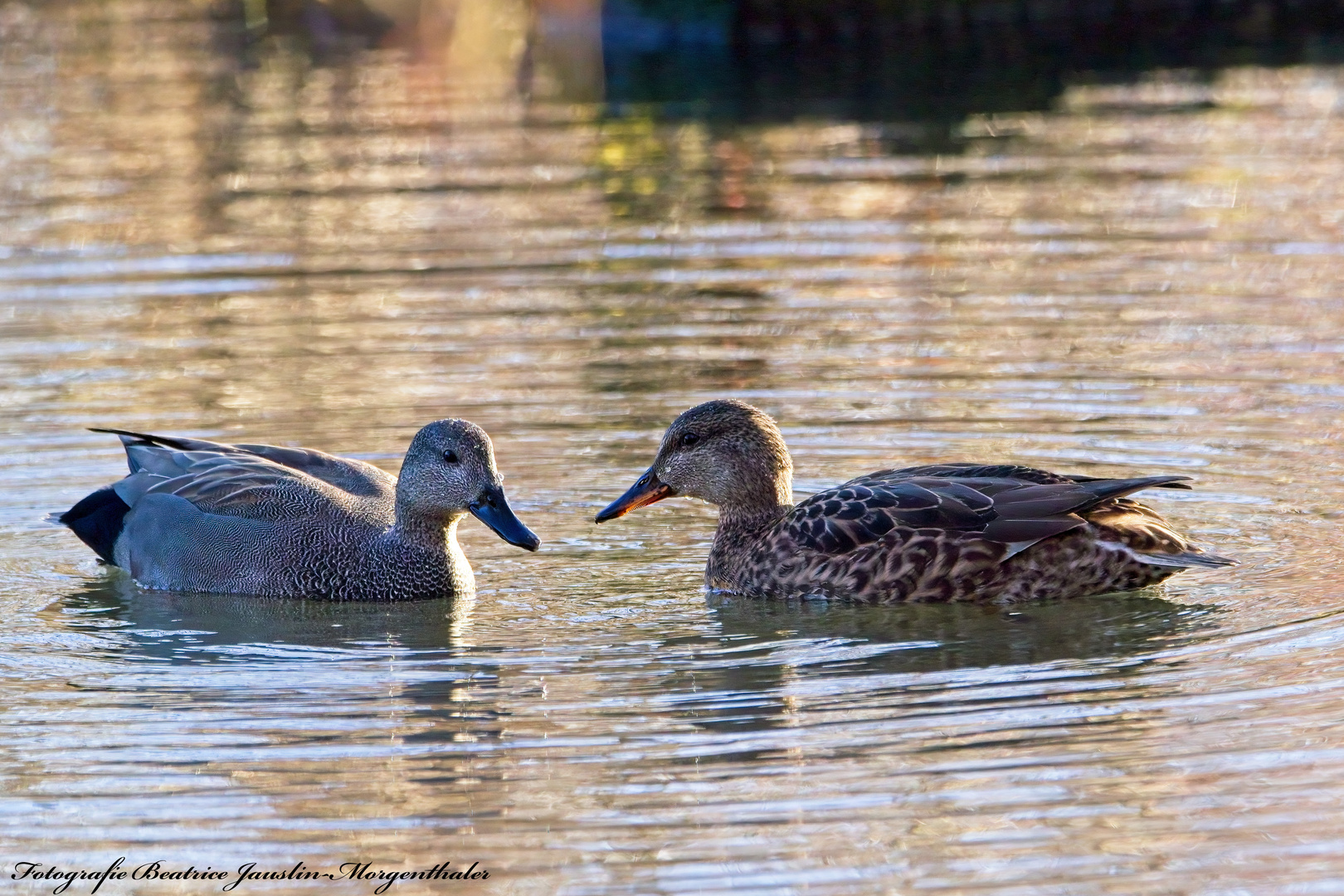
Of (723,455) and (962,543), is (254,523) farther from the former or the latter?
(962,543)

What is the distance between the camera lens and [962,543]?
911 cm

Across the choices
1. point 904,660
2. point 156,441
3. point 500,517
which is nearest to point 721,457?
point 500,517

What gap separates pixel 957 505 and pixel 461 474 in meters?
2.21

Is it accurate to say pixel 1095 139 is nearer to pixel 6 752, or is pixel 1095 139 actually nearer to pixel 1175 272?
pixel 1175 272

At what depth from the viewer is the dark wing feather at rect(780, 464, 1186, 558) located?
29.6 ft

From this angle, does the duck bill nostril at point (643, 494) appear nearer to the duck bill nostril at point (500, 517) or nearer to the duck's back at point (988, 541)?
the duck bill nostril at point (500, 517)

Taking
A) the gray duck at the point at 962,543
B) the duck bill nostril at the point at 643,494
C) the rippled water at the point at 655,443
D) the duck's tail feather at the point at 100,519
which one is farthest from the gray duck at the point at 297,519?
the gray duck at the point at 962,543

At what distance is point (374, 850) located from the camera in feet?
21.7

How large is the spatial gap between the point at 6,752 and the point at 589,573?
2954 millimetres

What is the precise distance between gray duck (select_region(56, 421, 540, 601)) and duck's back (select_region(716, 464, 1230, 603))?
144cm

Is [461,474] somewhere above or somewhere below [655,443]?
above

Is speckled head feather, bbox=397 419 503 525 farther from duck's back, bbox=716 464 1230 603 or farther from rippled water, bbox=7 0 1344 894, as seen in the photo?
duck's back, bbox=716 464 1230 603

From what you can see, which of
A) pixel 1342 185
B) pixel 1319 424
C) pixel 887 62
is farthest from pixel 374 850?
pixel 887 62

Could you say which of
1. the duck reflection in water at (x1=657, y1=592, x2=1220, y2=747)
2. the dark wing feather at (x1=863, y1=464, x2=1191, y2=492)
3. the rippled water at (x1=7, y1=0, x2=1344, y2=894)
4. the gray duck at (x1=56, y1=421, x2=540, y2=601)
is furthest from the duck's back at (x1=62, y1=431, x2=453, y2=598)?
the dark wing feather at (x1=863, y1=464, x2=1191, y2=492)
